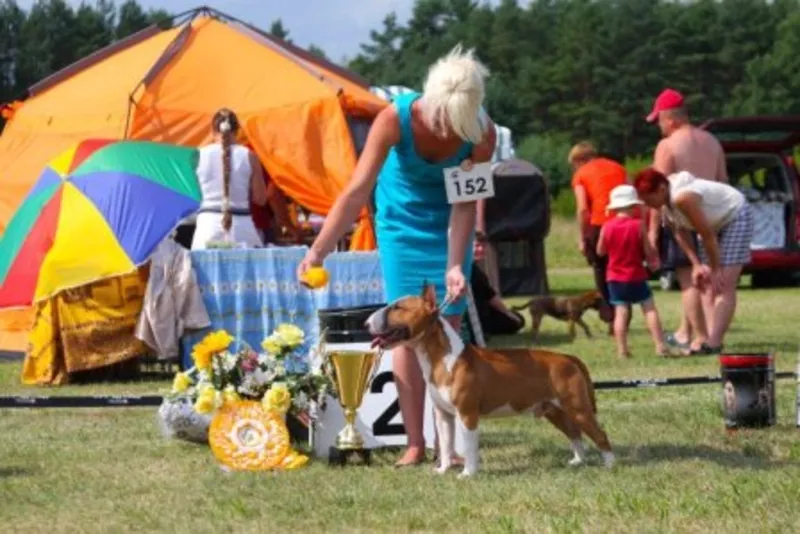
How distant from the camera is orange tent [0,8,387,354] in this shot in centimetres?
1356

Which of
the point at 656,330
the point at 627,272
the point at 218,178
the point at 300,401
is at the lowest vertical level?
the point at 656,330

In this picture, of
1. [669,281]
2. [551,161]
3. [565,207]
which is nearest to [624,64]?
[551,161]

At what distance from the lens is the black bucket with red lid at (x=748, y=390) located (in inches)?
289

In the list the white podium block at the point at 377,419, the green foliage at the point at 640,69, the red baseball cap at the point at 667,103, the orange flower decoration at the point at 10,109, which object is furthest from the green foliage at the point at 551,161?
the white podium block at the point at 377,419

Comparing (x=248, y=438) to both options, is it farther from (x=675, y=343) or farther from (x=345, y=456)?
(x=675, y=343)

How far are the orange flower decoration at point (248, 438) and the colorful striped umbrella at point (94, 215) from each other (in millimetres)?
3778

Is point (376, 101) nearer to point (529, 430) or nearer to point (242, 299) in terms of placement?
point (242, 299)

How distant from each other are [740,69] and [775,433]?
61.2 metres

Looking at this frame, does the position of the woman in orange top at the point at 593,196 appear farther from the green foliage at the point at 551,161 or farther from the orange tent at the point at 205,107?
the green foliage at the point at 551,161

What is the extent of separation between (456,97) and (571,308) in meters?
7.02

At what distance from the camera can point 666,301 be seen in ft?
60.1

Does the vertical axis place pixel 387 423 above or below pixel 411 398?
below

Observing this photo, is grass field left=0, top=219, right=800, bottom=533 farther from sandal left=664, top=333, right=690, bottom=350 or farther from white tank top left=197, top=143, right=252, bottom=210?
sandal left=664, top=333, right=690, bottom=350

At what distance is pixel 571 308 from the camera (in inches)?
515
